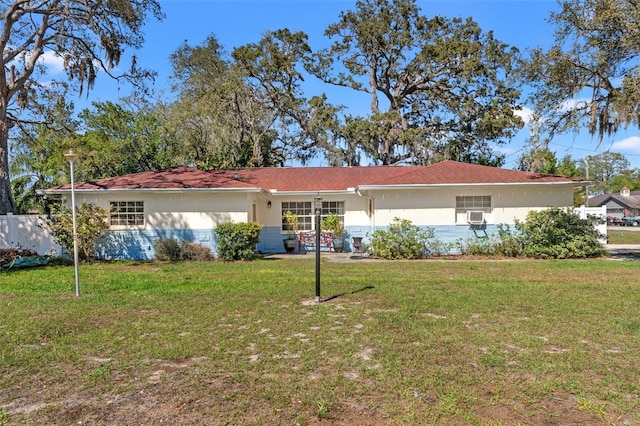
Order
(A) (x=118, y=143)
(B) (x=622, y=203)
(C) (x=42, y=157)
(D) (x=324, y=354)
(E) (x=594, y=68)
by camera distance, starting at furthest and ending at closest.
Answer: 1. (B) (x=622, y=203)
2. (C) (x=42, y=157)
3. (A) (x=118, y=143)
4. (E) (x=594, y=68)
5. (D) (x=324, y=354)

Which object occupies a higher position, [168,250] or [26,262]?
[168,250]

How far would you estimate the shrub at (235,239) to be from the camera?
1426 cm

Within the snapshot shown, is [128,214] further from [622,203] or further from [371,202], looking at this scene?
[622,203]

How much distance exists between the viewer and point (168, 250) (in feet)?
48.0

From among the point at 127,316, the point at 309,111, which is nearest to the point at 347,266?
the point at 127,316

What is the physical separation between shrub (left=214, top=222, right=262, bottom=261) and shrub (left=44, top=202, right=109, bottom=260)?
396cm

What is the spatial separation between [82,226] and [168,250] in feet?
9.13

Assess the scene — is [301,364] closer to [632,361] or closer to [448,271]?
[632,361]

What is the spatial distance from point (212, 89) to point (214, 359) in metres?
24.5

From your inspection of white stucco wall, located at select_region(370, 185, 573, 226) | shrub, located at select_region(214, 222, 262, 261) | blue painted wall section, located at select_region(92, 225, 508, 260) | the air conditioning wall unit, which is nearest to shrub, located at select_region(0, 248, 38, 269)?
blue painted wall section, located at select_region(92, 225, 508, 260)

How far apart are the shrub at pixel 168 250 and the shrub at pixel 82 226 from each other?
1.95 m

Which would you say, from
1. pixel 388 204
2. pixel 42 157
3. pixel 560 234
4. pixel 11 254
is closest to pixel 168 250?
pixel 11 254

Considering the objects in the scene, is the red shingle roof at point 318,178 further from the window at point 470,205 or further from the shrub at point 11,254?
the shrub at point 11,254

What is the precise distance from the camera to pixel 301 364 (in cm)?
462
